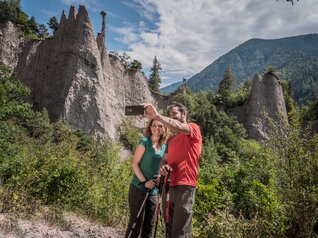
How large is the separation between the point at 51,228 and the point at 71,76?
24.4 m

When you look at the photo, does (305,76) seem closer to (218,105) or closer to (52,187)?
(218,105)

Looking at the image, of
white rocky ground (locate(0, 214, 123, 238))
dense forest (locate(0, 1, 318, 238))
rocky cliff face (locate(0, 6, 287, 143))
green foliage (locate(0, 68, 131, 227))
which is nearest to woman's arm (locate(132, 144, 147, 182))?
white rocky ground (locate(0, 214, 123, 238))

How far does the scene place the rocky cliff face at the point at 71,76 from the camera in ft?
88.8

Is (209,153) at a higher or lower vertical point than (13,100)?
lower

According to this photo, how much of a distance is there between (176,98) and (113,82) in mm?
10937

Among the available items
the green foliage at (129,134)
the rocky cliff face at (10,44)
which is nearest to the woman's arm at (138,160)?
the green foliage at (129,134)

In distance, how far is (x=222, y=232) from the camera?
503cm

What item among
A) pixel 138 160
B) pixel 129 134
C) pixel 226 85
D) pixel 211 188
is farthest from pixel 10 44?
pixel 226 85

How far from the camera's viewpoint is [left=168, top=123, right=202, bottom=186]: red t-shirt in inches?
139

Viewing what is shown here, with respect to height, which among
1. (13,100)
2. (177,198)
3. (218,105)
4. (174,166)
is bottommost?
(177,198)

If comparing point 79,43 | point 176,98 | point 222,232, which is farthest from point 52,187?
point 176,98

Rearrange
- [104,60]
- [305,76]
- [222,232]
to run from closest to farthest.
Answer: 1. [222,232]
2. [104,60]
3. [305,76]

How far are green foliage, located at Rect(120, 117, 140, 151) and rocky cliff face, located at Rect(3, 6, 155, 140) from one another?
4.35 ft

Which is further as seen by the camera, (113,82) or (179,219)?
(113,82)
